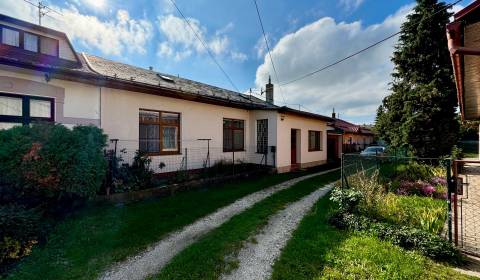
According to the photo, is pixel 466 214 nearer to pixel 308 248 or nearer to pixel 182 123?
pixel 308 248

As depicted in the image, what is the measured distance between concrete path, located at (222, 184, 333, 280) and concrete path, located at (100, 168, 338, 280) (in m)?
1.04

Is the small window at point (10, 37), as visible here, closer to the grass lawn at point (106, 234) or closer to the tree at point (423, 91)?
the grass lawn at point (106, 234)

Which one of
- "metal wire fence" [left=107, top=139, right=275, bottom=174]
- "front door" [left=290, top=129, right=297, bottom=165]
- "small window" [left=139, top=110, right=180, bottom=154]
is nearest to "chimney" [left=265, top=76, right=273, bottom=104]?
"front door" [left=290, top=129, right=297, bottom=165]

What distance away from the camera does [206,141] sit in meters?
10.7

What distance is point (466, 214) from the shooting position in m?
4.73

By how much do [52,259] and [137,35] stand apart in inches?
338

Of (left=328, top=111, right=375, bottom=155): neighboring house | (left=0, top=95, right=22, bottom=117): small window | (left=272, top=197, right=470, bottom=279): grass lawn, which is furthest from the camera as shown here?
(left=328, top=111, right=375, bottom=155): neighboring house

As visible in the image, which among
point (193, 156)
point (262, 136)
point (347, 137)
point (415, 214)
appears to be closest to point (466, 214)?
point (415, 214)

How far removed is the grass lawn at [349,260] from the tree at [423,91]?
11.2 metres

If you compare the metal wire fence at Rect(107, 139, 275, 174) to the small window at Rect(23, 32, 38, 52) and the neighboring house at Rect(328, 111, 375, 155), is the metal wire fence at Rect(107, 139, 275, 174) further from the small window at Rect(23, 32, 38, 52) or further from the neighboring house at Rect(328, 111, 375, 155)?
the neighboring house at Rect(328, 111, 375, 155)

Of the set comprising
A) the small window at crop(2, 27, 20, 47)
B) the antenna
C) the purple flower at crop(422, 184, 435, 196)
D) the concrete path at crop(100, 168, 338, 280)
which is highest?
the antenna

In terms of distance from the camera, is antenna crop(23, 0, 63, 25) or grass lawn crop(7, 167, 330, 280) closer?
grass lawn crop(7, 167, 330, 280)

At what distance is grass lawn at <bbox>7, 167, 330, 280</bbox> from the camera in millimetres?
3283

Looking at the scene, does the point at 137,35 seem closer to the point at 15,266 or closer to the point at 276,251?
the point at 15,266
